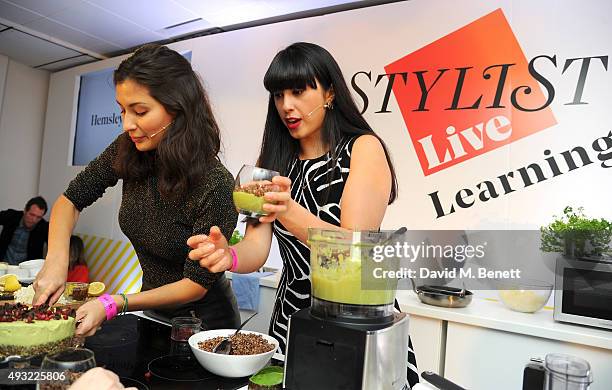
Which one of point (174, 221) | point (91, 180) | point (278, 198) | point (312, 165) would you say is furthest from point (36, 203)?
point (278, 198)

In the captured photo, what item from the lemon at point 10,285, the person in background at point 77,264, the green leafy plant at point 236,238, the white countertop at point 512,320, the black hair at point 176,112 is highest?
the black hair at point 176,112

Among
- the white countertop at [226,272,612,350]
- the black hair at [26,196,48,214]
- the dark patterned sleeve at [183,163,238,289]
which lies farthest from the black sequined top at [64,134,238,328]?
the black hair at [26,196,48,214]

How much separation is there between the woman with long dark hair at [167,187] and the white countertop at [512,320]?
1262mm

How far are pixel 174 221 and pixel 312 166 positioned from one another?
54 cm

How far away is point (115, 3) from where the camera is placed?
3982 mm

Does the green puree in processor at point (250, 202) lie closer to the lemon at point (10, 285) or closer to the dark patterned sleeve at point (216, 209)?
the dark patterned sleeve at point (216, 209)

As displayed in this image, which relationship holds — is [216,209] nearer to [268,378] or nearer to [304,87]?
[304,87]

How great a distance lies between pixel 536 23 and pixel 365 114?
4.09 feet

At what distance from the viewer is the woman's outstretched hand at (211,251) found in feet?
3.58

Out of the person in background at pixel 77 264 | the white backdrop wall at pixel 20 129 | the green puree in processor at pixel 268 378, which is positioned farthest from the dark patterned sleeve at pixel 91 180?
the white backdrop wall at pixel 20 129

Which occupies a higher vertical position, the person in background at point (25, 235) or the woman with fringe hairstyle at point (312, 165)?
the woman with fringe hairstyle at point (312, 165)

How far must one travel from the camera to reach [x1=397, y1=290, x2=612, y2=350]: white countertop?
2113 mm

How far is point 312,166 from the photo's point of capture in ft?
5.00

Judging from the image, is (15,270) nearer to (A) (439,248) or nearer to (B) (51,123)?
(A) (439,248)
